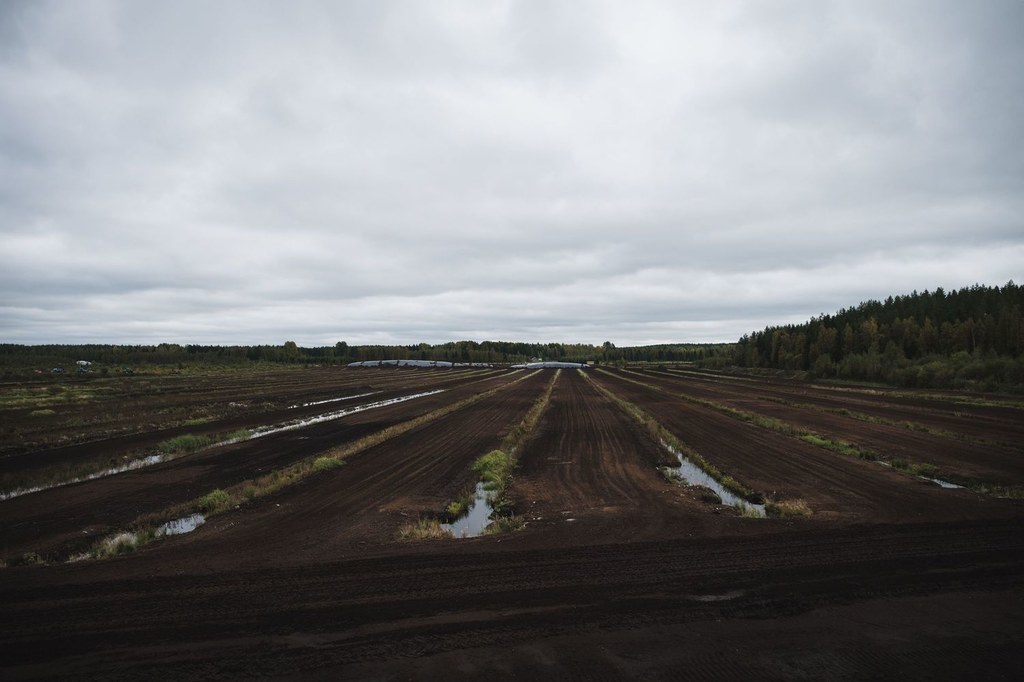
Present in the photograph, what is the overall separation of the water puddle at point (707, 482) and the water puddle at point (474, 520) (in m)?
6.56

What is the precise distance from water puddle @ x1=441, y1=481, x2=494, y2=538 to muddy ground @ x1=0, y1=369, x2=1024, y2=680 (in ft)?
2.90

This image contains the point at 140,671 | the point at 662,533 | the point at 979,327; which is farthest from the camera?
the point at 979,327

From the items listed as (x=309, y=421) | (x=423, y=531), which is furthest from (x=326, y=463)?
(x=309, y=421)

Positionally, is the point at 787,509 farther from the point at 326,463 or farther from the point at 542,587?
the point at 326,463

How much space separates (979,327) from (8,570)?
10595 cm

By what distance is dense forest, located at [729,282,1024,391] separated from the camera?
5688 cm

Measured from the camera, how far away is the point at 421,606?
23.5 feet

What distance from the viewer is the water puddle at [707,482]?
1230cm

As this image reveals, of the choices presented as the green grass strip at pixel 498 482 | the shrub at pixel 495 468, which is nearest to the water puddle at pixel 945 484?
the green grass strip at pixel 498 482

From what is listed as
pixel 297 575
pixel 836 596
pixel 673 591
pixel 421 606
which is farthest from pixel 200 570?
pixel 836 596

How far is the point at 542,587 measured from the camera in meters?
7.73

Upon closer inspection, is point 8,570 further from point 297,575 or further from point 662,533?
point 662,533

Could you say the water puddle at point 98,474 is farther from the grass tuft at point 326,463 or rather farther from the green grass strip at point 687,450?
the green grass strip at point 687,450

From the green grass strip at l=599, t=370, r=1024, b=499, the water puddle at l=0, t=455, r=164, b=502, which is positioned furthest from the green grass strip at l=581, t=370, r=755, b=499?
the water puddle at l=0, t=455, r=164, b=502
